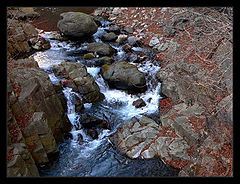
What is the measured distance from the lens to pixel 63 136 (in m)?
9.89

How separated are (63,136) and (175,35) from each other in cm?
791

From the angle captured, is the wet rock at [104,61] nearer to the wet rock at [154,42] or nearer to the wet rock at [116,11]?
the wet rock at [154,42]

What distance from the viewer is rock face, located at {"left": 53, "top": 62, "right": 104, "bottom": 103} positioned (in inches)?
450

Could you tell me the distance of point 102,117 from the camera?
10602 millimetres

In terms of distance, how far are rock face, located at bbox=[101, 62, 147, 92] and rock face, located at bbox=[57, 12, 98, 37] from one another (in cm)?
391

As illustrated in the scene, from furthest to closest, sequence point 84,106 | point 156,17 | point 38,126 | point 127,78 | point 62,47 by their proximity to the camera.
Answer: point 156,17
point 62,47
point 127,78
point 84,106
point 38,126

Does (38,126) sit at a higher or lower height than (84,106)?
higher

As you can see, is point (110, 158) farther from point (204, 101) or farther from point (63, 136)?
point (204, 101)

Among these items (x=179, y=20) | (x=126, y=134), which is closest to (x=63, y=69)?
(x=126, y=134)

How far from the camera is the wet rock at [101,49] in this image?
14.1 meters

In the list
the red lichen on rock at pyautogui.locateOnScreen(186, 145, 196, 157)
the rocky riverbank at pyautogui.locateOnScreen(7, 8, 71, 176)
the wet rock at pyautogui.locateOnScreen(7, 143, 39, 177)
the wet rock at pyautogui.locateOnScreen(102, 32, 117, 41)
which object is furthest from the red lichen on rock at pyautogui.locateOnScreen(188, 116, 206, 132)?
the wet rock at pyautogui.locateOnScreen(102, 32, 117, 41)

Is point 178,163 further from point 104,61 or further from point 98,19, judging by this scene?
point 98,19

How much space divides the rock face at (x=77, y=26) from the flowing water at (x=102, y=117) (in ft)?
1.83

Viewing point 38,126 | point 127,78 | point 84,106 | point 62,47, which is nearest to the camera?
point 38,126
